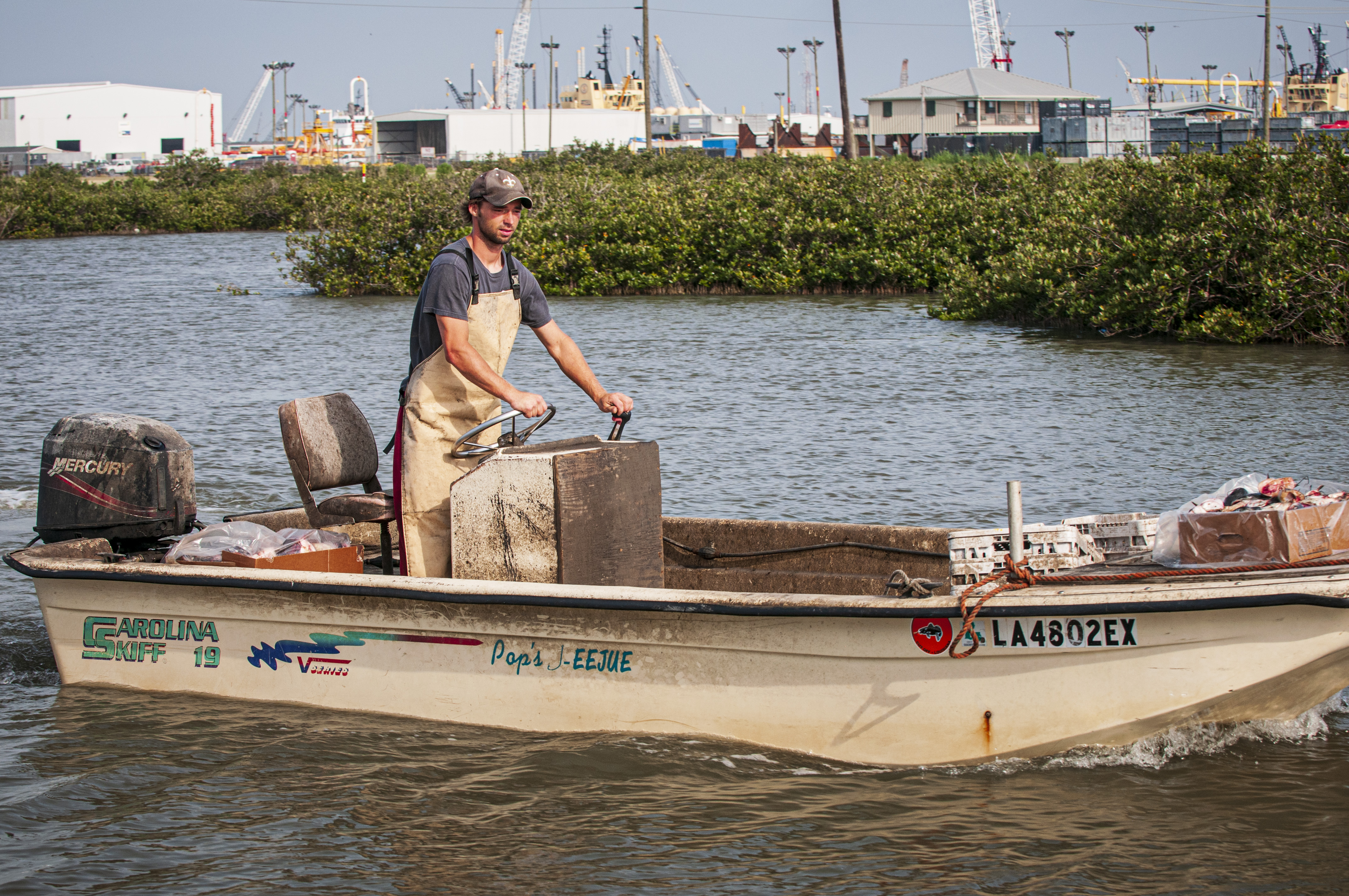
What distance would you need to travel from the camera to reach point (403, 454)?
5.25m

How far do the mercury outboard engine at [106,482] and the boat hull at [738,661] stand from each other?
0.42 meters

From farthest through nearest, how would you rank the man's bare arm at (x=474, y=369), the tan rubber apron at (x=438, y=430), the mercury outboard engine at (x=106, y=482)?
the mercury outboard engine at (x=106, y=482), the tan rubber apron at (x=438, y=430), the man's bare arm at (x=474, y=369)

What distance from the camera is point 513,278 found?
5.30 meters

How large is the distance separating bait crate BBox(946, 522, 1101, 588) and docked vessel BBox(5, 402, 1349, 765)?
105mm

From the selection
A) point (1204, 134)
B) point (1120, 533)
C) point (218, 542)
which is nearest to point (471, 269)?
point (218, 542)

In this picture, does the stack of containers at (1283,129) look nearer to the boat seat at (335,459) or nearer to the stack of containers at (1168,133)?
the stack of containers at (1168,133)

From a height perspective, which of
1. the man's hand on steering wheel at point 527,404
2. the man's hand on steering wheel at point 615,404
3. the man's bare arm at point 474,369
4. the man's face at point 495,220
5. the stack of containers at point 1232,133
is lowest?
the man's hand on steering wheel at point 615,404

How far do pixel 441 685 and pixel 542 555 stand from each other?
0.69 metres

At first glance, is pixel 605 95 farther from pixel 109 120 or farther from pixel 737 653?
pixel 737 653

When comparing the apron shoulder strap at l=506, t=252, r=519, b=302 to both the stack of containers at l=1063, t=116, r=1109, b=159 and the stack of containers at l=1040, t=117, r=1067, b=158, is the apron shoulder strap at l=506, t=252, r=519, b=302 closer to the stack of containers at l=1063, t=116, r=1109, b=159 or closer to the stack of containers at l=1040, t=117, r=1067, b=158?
the stack of containers at l=1063, t=116, r=1109, b=159

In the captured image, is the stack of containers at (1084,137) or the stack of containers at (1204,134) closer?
the stack of containers at (1204,134)

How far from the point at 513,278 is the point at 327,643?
162 centimetres

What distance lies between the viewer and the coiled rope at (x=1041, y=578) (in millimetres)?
4223

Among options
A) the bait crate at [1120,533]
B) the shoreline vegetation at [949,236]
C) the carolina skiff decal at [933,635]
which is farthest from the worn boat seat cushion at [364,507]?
the shoreline vegetation at [949,236]
